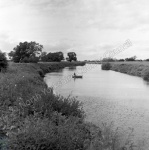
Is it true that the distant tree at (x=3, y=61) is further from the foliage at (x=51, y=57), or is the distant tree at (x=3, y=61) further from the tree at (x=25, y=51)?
the foliage at (x=51, y=57)

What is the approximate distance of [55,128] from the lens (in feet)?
19.5

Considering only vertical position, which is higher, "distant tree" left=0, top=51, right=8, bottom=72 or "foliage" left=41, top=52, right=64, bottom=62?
"foliage" left=41, top=52, right=64, bottom=62

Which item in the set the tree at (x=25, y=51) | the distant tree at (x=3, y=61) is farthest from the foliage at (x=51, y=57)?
the distant tree at (x=3, y=61)

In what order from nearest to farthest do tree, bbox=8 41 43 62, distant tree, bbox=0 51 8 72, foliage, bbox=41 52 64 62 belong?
distant tree, bbox=0 51 8 72 < tree, bbox=8 41 43 62 < foliage, bbox=41 52 64 62

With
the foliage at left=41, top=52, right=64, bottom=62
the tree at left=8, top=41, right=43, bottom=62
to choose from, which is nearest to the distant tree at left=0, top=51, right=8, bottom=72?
the tree at left=8, top=41, right=43, bottom=62

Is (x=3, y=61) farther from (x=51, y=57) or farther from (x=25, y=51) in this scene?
(x=51, y=57)

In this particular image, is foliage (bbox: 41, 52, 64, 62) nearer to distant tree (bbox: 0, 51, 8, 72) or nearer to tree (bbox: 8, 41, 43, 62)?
tree (bbox: 8, 41, 43, 62)

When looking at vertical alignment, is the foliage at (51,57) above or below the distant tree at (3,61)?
above

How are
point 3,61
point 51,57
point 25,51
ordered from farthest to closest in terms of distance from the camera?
1. point 51,57
2. point 25,51
3. point 3,61

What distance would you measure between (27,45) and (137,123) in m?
67.4

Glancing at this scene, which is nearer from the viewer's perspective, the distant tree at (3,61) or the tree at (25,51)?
the distant tree at (3,61)

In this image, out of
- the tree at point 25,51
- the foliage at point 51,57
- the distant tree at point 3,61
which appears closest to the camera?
the distant tree at point 3,61

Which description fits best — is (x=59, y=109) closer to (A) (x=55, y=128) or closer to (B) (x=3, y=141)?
(A) (x=55, y=128)

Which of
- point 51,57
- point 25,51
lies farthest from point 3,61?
point 51,57
